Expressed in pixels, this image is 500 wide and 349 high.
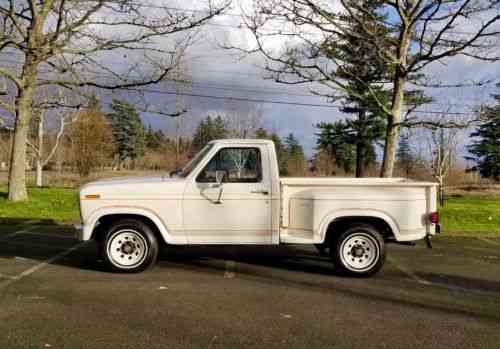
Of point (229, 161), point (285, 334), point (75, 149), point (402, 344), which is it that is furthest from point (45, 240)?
point (75, 149)

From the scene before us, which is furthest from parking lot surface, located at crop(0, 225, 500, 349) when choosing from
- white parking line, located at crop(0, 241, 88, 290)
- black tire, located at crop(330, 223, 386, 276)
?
black tire, located at crop(330, 223, 386, 276)

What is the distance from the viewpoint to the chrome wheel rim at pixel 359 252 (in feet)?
22.1

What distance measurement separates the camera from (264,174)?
678 centimetres

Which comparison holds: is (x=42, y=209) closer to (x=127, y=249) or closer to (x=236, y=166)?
(x=127, y=249)

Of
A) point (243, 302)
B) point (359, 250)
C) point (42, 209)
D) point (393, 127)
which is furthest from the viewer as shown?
point (393, 127)

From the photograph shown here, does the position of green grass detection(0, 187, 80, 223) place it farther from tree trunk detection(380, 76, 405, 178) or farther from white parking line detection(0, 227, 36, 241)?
tree trunk detection(380, 76, 405, 178)

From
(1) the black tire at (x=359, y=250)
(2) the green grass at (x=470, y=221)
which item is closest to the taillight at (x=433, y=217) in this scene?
(1) the black tire at (x=359, y=250)

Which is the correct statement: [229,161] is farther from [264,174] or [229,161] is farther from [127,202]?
[127,202]

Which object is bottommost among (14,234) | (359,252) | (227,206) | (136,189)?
(14,234)

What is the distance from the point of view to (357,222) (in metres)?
6.81

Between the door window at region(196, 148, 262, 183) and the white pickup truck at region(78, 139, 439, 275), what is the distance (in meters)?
0.02

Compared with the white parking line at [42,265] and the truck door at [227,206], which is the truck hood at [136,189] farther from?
the white parking line at [42,265]

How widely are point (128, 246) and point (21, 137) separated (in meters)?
10.6

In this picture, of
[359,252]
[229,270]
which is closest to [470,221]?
[359,252]
